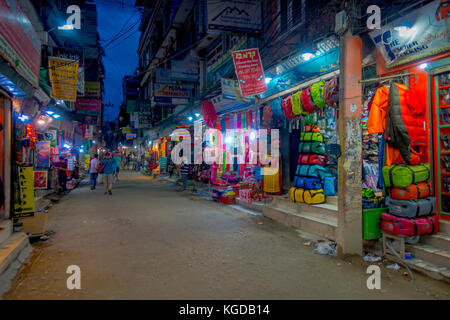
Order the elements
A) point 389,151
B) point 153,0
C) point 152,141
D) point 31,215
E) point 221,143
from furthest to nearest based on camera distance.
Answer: point 152,141, point 153,0, point 221,143, point 31,215, point 389,151

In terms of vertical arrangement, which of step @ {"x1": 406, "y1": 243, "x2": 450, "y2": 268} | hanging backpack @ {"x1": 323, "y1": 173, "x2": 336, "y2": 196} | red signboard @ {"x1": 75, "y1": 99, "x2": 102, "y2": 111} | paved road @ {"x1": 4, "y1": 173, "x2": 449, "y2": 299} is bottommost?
paved road @ {"x1": 4, "y1": 173, "x2": 449, "y2": 299}

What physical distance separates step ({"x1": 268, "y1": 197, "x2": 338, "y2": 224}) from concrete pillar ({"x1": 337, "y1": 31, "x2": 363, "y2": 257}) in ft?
4.67

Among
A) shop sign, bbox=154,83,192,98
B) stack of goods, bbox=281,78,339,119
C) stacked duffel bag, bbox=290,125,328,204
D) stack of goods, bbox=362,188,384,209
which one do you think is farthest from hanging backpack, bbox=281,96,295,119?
shop sign, bbox=154,83,192,98

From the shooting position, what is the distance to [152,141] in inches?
1330

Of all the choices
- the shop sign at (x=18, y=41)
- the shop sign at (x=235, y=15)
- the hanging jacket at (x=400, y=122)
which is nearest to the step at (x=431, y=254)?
the hanging jacket at (x=400, y=122)

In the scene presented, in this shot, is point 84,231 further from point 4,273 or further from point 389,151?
point 389,151

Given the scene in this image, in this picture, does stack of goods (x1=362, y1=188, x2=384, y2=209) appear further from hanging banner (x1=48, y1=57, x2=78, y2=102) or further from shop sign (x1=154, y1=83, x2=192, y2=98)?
shop sign (x1=154, y1=83, x2=192, y2=98)

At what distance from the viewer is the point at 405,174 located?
191 inches

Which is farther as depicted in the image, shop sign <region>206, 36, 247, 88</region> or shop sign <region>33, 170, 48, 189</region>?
shop sign <region>206, 36, 247, 88</region>

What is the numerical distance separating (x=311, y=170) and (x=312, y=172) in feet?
0.19

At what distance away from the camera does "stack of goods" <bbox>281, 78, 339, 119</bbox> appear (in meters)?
6.50

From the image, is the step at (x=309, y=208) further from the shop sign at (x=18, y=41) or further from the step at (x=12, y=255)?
the shop sign at (x=18, y=41)
